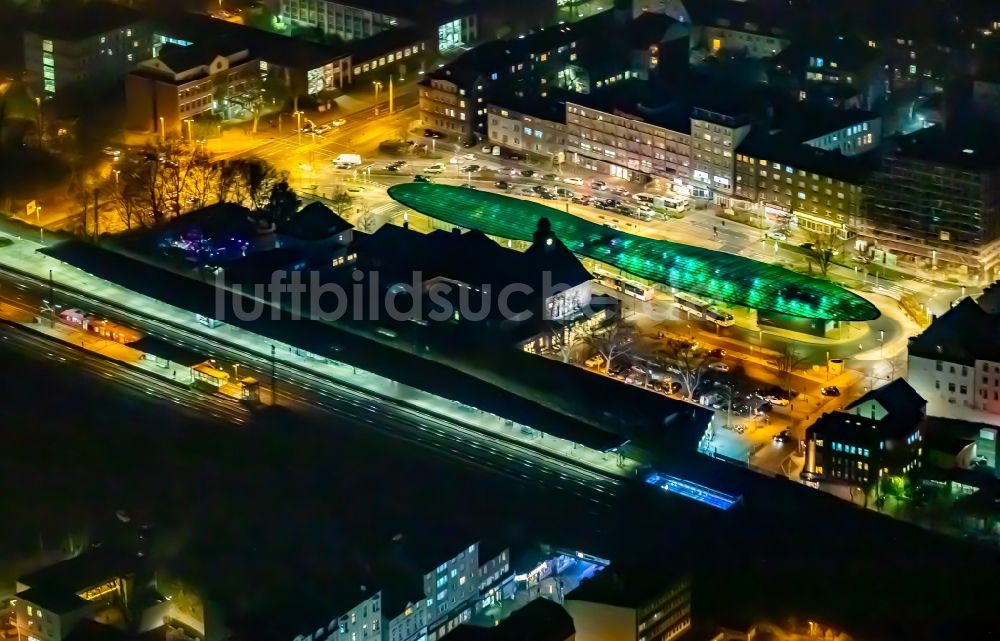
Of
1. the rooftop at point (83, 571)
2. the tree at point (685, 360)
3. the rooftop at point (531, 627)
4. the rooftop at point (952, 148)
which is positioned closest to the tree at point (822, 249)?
the rooftop at point (952, 148)

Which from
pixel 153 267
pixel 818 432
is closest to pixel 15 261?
pixel 153 267

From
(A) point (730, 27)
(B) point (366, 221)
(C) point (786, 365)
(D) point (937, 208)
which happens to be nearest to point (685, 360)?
(C) point (786, 365)

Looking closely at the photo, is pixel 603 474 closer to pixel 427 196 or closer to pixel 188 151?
pixel 427 196

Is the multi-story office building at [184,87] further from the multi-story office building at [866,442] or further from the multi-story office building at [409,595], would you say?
the multi-story office building at [409,595]

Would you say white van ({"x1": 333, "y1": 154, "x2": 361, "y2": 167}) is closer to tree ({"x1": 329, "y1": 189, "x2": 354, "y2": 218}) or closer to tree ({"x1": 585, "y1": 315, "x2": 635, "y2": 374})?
tree ({"x1": 329, "y1": 189, "x2": 354, "y2": 218})

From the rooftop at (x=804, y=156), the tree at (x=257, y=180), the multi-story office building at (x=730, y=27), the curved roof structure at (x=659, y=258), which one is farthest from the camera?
the multi-story office building at (x=730, y=27)

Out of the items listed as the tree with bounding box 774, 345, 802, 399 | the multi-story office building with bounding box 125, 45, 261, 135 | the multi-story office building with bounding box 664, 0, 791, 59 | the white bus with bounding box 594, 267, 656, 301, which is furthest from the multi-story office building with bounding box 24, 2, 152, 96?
the tree with bounding box 774, 345, 802, 399
